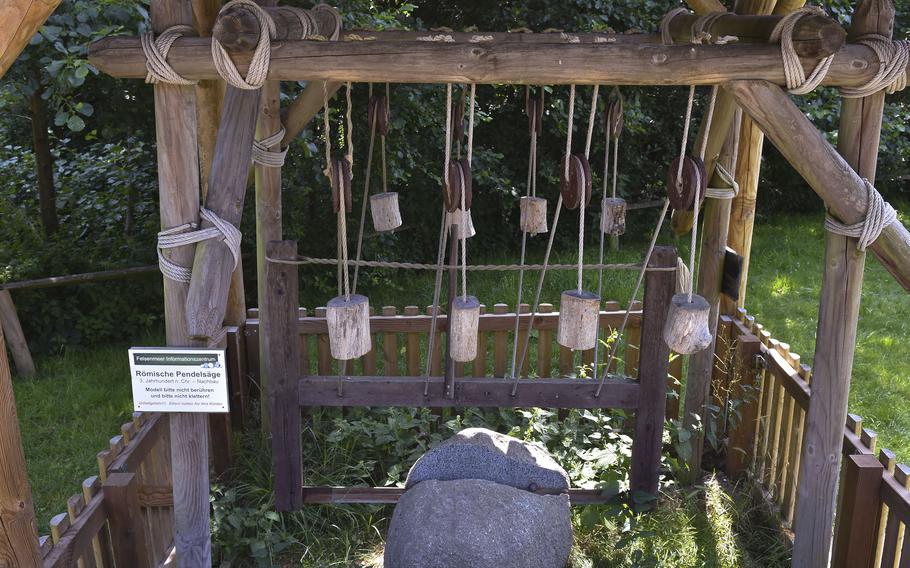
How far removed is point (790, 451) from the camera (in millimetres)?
3967

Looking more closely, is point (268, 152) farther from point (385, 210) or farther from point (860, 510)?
point (860, 510)

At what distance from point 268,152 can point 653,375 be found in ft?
7.32

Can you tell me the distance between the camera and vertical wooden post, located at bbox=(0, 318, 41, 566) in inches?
82.4

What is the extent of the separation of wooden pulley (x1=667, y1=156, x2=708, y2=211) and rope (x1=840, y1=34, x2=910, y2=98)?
0.63 meters

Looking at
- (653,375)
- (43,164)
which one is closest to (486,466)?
(653,375)

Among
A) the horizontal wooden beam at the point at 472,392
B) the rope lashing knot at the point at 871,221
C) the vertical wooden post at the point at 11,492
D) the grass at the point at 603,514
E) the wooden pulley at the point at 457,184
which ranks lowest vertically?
the grass at the point at 603,514

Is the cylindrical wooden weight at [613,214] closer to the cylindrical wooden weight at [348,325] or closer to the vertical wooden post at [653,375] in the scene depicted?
the vertical wooden post at [653,375]

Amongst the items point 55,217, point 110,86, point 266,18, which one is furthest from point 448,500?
point 55,217

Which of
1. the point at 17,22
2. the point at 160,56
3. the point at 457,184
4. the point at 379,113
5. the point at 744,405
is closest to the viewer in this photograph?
the point at 17,22

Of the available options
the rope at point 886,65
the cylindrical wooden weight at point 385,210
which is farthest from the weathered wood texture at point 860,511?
the cylindrical wooden weight at point 385,210

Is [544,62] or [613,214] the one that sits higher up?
[544,62]

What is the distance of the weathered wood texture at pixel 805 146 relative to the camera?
110 inches

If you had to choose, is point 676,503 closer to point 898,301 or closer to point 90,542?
point 90,542

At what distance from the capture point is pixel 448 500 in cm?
344
